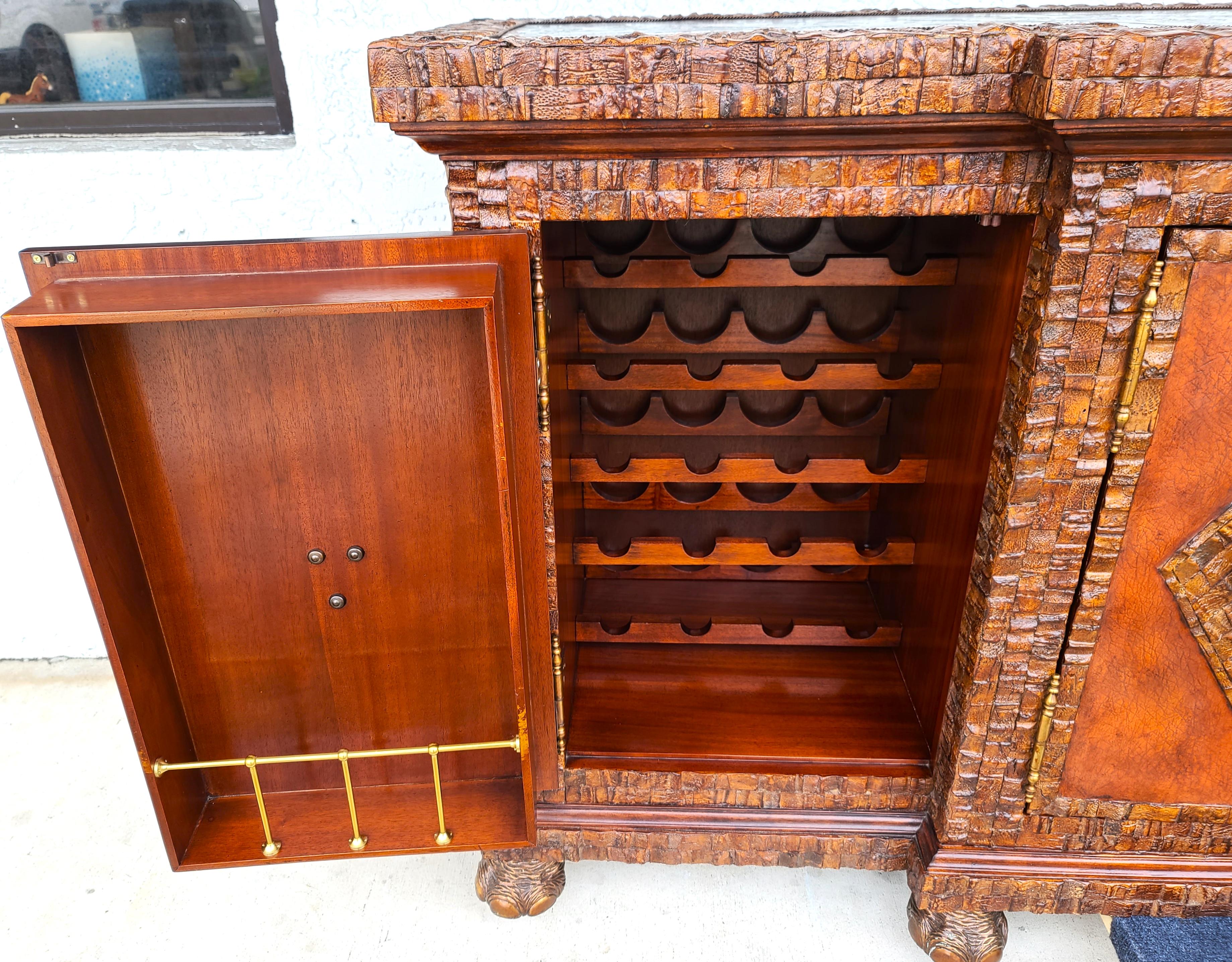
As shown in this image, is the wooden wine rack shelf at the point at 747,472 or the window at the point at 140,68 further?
the window at the point at 140,68

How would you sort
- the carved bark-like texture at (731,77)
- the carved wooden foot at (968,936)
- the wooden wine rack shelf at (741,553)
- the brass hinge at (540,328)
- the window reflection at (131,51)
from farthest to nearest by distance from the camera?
the window reflection at (131,51) → the wooden wine rack shelf at (741,553) → the carved wooden foot at (968,936) → the brass hinge at (540,328) → the carved bark-like texture at (731,77)

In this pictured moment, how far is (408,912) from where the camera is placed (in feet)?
3.95

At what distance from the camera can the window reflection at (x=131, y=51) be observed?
1298 mm

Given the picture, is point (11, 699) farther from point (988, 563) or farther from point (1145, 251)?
point (1145, 251)

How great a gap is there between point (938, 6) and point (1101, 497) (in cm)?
80

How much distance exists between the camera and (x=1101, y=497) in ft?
2.80

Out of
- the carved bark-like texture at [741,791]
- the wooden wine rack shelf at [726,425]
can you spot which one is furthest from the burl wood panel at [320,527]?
the wooden wine rack shelf at [726,425]

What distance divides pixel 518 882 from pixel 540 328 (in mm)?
787

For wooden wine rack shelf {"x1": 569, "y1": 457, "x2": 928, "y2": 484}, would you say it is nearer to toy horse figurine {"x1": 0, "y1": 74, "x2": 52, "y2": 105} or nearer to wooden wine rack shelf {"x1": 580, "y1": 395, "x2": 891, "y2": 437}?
wooden wine rack shelf {"x1": 580, "y1": 395, "x2": 891, "y2": 437}

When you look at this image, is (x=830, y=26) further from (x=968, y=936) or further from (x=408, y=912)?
(x=408, y=912)

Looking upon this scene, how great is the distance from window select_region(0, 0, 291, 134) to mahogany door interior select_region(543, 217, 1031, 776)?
64 cm

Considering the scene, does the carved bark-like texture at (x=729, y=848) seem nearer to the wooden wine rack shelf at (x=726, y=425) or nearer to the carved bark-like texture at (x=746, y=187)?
the wooden wine rack shelf at (x=726, y=425)

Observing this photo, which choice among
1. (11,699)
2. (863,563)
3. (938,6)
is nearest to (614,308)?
(863,563)

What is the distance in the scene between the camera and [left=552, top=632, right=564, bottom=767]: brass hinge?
39.4 inches
